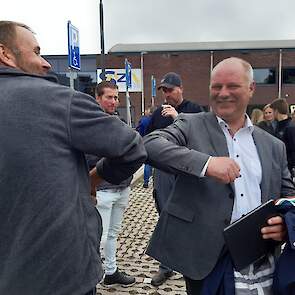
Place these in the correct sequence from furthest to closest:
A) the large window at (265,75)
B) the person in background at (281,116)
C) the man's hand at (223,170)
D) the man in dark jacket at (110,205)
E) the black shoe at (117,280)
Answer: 1. the large window at (265,75)
2. the person in background at (281,116)
3. the black shoe at (117,280)
4. the man in dark jacket at (110,205)
5. the man's hand at (223,170)

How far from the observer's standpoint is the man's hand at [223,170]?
5.64ft

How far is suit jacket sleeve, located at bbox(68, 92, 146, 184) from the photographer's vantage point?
4.97 ft

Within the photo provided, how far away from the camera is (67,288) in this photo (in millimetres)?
1538

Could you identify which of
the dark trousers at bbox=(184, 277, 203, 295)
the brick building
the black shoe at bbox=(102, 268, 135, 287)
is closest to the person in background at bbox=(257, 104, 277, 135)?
the black shoe at bbox=(102, 268, 135, 287)

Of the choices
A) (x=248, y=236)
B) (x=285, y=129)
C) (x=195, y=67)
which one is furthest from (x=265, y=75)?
(x=248, y=236)

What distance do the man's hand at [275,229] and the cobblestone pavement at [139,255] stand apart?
2444 millimetres

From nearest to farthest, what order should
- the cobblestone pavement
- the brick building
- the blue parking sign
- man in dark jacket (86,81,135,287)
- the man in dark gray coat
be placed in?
the man in dark gray coat < man in dark jacket (86,81,135,287) < the cobblestone pavement < the blue parking sign < the brick building

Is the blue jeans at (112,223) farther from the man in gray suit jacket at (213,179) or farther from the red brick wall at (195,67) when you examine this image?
the red brick wall at (195,67)

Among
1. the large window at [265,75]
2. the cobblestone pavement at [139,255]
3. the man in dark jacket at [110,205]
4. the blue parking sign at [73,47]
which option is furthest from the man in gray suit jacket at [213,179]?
the large window at [265,75]

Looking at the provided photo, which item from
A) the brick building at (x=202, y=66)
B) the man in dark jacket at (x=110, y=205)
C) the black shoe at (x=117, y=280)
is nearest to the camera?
the man in dark jacket at (x=110, y=205)

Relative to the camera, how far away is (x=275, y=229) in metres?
1.83

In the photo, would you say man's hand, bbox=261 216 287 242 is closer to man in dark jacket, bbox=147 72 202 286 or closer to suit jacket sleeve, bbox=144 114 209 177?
suit jacket sleeve, bbox=144 114 209 177

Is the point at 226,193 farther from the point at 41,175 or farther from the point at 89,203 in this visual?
the point at 41,175

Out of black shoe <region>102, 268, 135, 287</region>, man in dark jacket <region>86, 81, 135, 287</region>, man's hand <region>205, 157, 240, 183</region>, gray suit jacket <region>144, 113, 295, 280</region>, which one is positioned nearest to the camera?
man's hand <region>205, 157, 240, 183</region>
